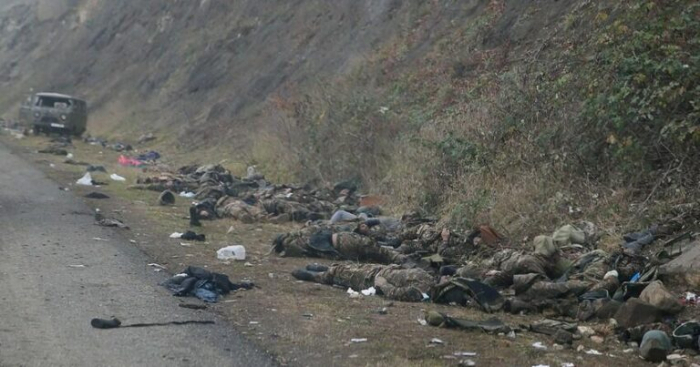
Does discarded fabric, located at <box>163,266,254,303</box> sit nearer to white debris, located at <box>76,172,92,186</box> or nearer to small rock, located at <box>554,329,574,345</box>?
small rock, located at <box>554,329,574,345</box>

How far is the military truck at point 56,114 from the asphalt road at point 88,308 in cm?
2280

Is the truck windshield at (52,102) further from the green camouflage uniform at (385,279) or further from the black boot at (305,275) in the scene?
the green camouflage uniform at (385,279)

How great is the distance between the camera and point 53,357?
6656 millimetres

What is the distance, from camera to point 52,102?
1416 inches

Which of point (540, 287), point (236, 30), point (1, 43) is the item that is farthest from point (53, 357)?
point (1, 43)

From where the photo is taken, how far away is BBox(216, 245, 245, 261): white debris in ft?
37.2

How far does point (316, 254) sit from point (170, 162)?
1616 cm

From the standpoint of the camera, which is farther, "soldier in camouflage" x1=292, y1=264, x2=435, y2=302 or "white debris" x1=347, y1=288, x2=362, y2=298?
"white debris" x1=347, y1=288, x2=362, y2=298

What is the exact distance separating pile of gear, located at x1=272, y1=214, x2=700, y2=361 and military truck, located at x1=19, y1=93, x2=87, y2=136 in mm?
25214

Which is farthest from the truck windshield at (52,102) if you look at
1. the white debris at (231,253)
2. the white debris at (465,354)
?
the white debris at (465,354)

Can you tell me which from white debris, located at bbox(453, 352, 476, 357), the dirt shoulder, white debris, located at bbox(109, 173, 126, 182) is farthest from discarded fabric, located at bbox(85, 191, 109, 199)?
white debris, located at bbox(453, 352, 476, 357)

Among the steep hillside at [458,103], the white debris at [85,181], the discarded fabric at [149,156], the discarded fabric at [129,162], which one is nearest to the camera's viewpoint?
the steep hillside at [458,103]

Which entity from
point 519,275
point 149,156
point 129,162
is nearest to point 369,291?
point 519,275

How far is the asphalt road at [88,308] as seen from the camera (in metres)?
6.78
